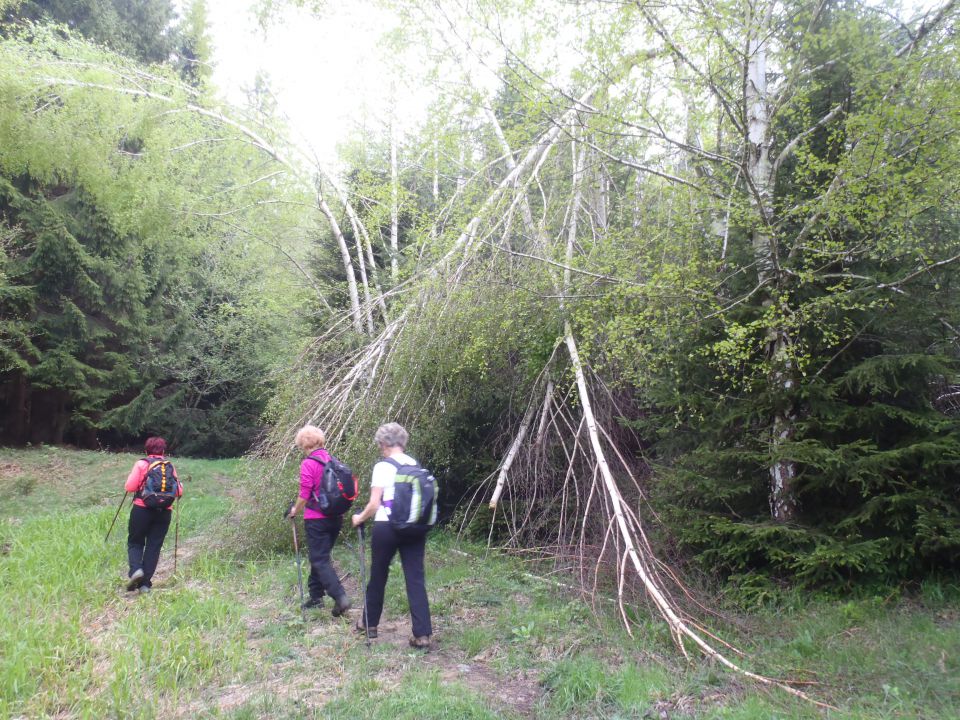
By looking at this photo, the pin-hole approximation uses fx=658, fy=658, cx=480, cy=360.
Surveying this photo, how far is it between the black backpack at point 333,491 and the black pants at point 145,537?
1.80 metres

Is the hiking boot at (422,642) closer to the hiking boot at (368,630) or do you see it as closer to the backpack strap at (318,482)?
the hiking boot at (368,630)

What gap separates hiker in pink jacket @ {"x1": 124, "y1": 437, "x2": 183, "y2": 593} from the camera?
5.94 m

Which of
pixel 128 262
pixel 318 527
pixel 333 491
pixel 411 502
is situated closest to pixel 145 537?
pixel 318 527

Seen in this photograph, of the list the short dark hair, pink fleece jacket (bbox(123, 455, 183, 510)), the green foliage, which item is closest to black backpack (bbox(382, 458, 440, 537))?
pink fleece jacket (bbox(123, 455, 183, 510))

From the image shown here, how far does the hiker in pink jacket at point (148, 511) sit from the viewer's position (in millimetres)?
5938

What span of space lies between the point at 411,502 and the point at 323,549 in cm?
133

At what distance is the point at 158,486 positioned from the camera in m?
5.97

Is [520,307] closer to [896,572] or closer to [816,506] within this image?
[816,506]

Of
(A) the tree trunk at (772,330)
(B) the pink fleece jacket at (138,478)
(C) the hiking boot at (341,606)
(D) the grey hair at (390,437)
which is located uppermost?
(A) the tree trunk at (772,330)

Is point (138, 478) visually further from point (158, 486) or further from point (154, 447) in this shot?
point (154, 447)

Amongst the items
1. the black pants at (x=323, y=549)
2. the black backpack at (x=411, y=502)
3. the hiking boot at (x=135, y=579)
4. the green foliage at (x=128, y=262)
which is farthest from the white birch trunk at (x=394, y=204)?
the black backpack at (x=411, y=502)

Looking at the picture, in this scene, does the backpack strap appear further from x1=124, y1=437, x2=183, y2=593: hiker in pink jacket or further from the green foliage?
the green foliage

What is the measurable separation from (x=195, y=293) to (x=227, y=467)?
19.7ft

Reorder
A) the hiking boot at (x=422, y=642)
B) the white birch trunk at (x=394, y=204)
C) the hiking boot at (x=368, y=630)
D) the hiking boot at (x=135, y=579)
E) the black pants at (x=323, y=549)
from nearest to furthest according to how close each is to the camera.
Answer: the hiking boot at (x=422, y=642) → the hiking boot at (x=368, y=630) → the black pants at (x=323, y=549) → the hiking boot at (x=135, y=579) → the white birch trunk at (x=394, y=204)
